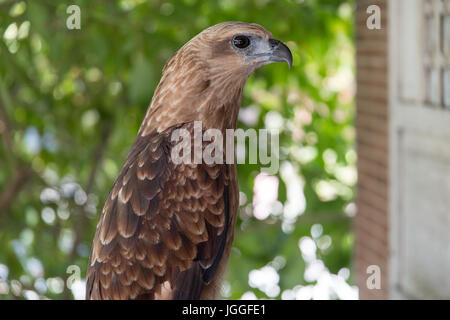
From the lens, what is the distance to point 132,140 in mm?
3738

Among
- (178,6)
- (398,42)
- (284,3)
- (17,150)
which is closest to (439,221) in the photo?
(398,42)

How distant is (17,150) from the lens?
3.90 meters

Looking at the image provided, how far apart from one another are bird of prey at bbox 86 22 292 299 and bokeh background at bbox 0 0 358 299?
1.44m

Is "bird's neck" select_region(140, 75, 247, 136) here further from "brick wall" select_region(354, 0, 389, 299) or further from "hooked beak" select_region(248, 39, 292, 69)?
"brick wall" select_region(354, 0, 389, 299)

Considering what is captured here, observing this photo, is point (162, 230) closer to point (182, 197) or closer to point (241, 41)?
point (182, 197)

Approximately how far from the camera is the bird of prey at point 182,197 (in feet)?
4.29

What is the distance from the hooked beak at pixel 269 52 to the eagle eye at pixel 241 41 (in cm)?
2

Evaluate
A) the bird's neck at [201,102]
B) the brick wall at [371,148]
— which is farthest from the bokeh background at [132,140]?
the bird's neck at [201,102]

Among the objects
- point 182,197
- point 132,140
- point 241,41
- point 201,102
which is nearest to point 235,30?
point 241,41

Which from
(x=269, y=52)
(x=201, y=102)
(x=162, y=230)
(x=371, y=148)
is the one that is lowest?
(x=371, y=148)

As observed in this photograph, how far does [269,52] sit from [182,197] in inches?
14.6

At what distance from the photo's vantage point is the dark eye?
1.32 m
